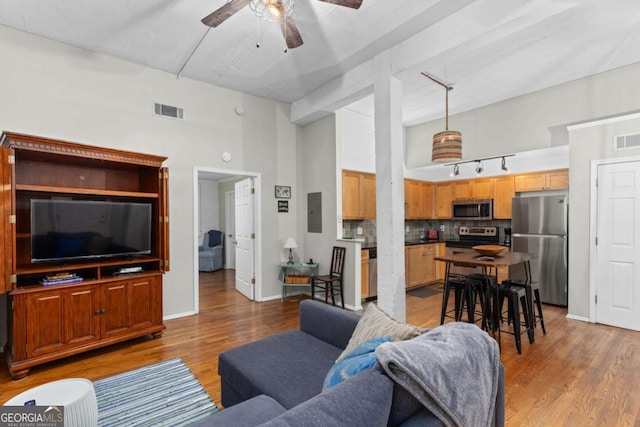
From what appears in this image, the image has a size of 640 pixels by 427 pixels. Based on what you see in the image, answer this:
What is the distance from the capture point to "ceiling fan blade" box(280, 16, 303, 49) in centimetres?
243

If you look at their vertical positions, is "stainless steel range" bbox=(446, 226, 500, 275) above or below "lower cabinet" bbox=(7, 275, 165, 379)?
above

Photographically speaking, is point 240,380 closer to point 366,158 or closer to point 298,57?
point 298,57

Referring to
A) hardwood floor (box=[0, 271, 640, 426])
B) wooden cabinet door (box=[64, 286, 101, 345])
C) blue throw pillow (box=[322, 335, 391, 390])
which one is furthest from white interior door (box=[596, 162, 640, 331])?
wooden cabinet door (box=[64, 286, 101, 345])

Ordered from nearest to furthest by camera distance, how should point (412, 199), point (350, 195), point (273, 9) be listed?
point (273, 9) < point (350, 195) < point (412, 199)

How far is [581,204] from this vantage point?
157 inches

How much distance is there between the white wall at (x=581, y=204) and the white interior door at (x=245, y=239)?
4.48 meters

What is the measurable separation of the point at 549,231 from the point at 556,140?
1.30 m

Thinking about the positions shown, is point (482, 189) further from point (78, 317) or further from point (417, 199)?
point (78, 317)

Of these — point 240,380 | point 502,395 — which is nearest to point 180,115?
point 240,380

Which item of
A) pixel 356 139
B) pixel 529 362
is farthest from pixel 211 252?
pixel 529 362

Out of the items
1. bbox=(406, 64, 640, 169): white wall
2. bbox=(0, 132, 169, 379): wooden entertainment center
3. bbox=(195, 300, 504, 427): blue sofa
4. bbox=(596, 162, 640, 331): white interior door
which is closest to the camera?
bbox=(195, 300, 504, 427): blue sofa

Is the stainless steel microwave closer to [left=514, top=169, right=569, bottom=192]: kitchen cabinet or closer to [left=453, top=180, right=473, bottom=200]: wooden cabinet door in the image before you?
[left=453, top=180, right=473, bottom=200]: wooden cabinet door

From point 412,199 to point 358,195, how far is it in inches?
63.9

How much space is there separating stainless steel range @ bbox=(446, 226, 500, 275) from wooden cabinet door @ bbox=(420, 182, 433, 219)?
707mm
